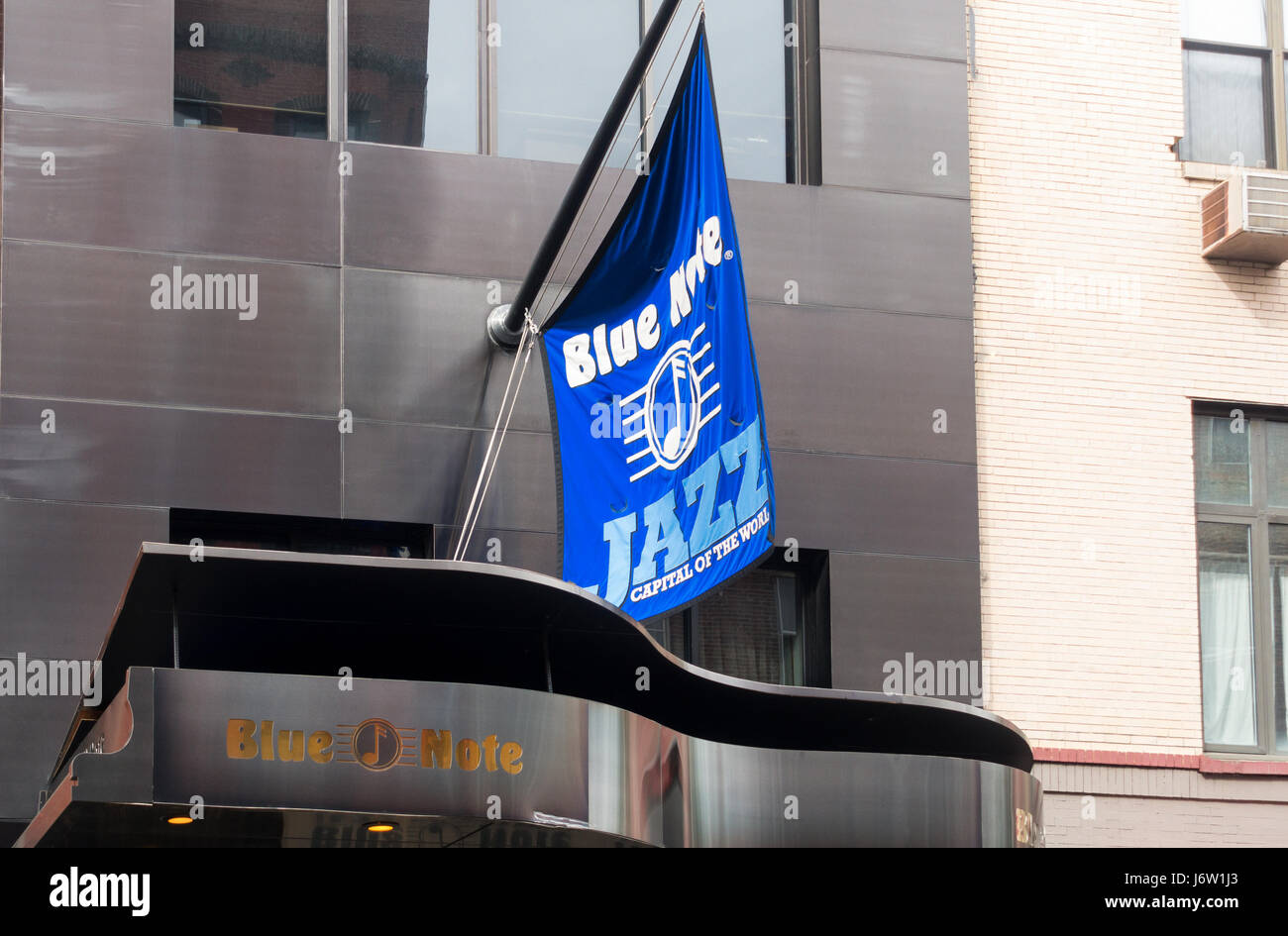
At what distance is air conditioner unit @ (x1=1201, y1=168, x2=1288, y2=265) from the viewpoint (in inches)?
574

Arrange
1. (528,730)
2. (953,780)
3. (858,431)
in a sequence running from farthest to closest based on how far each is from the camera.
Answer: (858,431)
(953,780)
(528,730)

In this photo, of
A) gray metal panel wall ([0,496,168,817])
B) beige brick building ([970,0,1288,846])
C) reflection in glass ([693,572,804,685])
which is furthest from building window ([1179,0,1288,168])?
gray metal panel wall ([0,496,168,817])

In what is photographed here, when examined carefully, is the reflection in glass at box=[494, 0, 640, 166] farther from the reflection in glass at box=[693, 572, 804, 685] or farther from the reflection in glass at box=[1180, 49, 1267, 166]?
the reflection in glass at box=[1180, 49, 1267, 166]

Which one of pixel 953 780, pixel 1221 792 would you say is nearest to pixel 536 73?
pixel 953 780

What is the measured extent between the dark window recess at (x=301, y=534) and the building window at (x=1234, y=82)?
300 inches

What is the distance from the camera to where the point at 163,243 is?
41.4ft

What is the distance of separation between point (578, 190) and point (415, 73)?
10.7ft

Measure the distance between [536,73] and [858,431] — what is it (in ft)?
12.6

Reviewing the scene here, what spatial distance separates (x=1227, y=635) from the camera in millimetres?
14438

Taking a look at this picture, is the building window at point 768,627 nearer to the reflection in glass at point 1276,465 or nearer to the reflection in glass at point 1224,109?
the reflection in glass at point 1276,465

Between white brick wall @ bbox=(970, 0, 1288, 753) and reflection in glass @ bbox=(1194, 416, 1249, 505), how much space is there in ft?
0.83

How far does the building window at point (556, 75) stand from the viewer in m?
13.7

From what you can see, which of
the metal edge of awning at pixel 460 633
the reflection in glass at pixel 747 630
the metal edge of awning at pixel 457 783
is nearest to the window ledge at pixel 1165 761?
the reflection in glass at pixel 747 630
